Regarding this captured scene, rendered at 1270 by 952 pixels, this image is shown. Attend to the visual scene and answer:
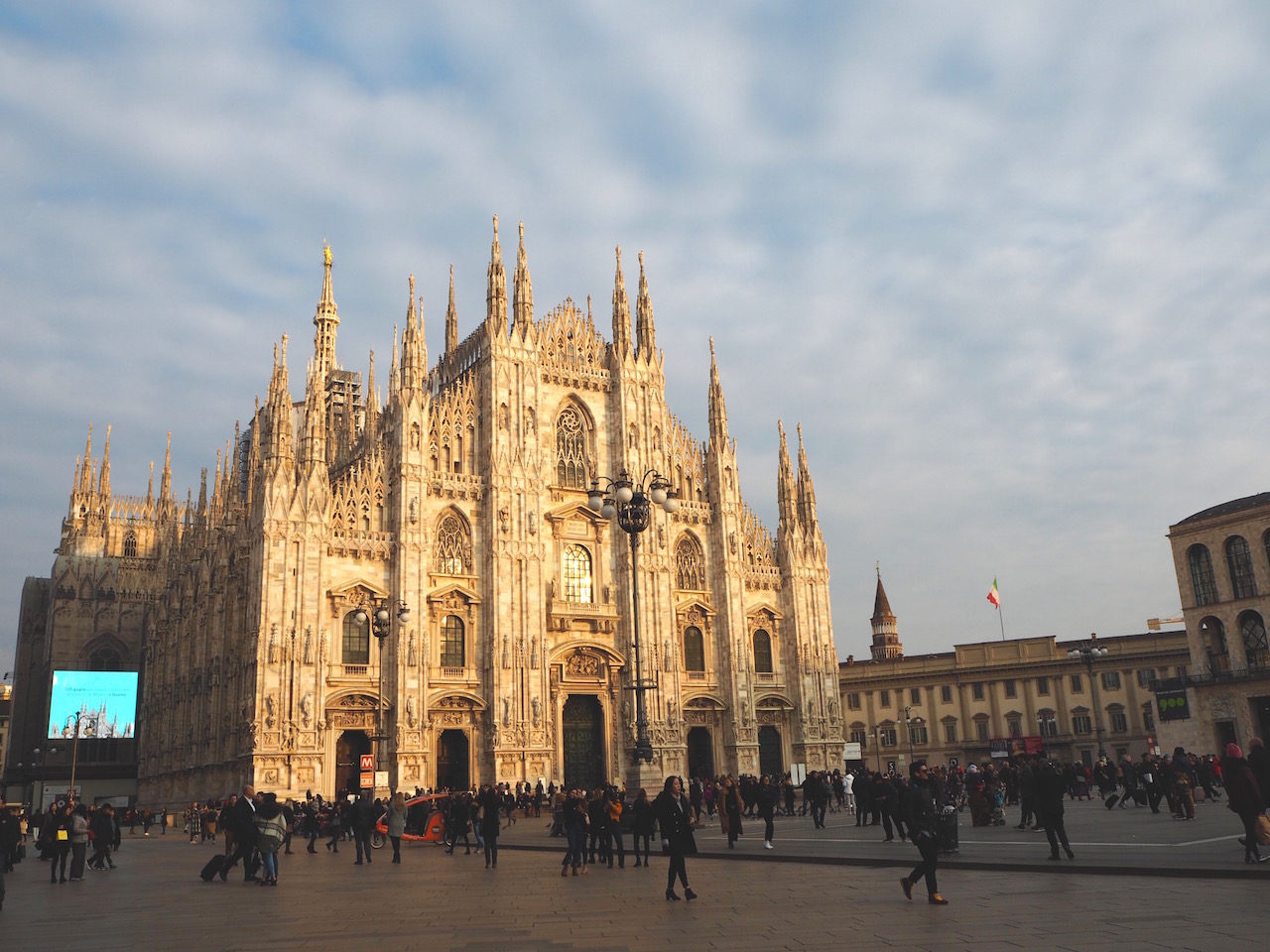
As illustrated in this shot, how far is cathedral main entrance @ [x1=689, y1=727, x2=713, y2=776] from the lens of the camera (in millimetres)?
51875

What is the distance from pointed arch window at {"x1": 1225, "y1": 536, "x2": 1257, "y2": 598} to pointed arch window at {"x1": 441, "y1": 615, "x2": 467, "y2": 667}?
39416 mm

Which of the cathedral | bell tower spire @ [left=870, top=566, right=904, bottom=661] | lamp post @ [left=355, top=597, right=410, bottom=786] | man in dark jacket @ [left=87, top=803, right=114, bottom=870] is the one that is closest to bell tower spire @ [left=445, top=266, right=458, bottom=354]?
the cathedral

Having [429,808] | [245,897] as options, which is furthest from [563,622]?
[245,897]

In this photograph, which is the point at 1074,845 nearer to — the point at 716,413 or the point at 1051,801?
the point at 1051,801

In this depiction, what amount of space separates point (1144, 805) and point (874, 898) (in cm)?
2035

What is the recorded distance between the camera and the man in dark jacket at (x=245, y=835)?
19125 mm

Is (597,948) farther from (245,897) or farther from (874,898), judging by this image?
(245,897)

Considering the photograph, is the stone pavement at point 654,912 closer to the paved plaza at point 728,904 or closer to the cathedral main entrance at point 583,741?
the paved plaza at point 728,904

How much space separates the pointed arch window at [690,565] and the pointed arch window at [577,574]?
15.4 ft

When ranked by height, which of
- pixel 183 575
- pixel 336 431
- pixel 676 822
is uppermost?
pixel 336 431

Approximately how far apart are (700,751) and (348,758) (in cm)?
1686

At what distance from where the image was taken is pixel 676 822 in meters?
14.3

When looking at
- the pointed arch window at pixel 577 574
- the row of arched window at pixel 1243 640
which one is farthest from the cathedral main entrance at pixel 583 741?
the row of arched window at pixel 1243 640

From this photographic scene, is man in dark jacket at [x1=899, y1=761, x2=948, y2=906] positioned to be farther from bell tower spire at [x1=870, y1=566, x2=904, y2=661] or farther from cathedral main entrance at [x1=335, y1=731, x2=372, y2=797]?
bell tower spire at [x1=870, y1=566, x2=904, y2=661]
